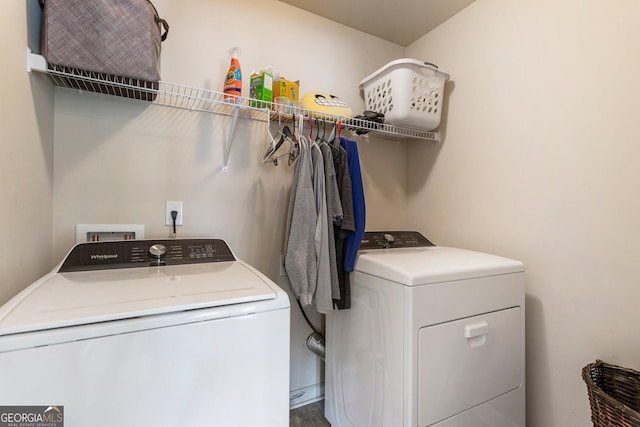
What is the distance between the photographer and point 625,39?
1144 mm

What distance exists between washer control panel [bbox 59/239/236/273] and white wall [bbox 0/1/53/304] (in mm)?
139

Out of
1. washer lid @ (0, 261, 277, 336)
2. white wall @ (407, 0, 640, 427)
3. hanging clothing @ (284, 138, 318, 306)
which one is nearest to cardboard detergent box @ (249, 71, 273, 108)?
hanging clothing @ (284, 138, 318, 306)

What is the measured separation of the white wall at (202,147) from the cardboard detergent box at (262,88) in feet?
0.62

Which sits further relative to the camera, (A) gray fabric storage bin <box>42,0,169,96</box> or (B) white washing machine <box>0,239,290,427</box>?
(A) gray fabric storage bin <box>42,0,169,96</box>

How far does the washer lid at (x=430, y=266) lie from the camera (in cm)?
109

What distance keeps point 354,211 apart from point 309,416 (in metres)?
1.20

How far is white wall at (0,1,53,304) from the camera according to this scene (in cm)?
82

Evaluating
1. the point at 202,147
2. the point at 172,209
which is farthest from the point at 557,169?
the point at 172,209

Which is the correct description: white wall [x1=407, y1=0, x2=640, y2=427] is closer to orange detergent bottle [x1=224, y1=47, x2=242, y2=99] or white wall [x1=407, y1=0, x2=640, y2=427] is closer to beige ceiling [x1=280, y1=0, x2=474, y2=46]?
beige ceiling [x1=280, y1=0, x2=474, y2=46]

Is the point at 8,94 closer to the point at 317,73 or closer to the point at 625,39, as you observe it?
the point at 317,73

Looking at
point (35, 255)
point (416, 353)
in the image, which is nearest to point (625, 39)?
point (416, 353)

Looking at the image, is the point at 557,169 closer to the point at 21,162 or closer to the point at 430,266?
the point at 430,266

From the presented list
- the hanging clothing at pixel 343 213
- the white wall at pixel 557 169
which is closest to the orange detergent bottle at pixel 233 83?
the hanging clothing at pixel 343 213

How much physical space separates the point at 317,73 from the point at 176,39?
2.62 feet
